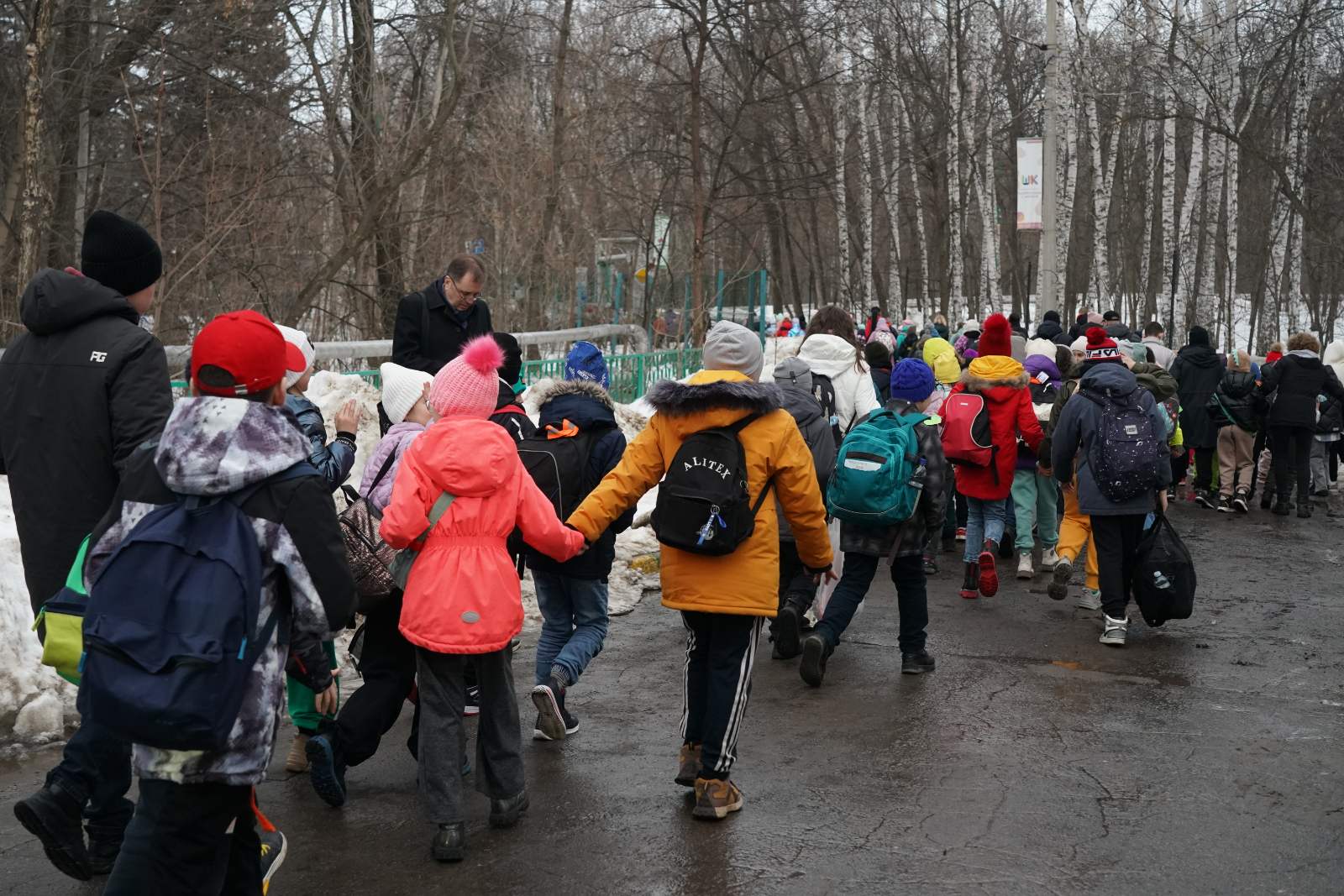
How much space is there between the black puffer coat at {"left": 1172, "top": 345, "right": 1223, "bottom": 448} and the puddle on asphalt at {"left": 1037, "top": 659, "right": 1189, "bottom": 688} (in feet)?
25.5

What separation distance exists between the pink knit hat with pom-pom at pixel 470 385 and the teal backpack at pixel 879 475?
9.07 feet

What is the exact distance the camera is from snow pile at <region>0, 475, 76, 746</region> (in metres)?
6.14

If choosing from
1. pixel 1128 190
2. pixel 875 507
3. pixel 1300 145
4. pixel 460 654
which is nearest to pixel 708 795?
pixel 460 654

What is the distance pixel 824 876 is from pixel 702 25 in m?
16.5

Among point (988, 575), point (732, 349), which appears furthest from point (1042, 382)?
point (732, 349)

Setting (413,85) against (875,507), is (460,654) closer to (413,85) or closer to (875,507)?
(875,507)

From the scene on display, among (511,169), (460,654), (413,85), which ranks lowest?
(460,654)

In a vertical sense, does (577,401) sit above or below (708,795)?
above

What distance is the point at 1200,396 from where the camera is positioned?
1475 centimetres

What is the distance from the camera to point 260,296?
15414mm

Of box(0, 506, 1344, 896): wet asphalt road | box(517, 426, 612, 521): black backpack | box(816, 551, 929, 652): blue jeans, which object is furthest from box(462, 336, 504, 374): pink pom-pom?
box(816, 551, 929, 652): blue jeans

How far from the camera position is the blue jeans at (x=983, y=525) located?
383 inches

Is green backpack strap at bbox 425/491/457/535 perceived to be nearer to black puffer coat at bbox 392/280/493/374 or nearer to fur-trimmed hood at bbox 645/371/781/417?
fur-trimmed hood at bbox 645/371/781/417

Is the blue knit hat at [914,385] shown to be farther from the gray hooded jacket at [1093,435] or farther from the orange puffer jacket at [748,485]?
the orange puffer jacket at [748,485]
